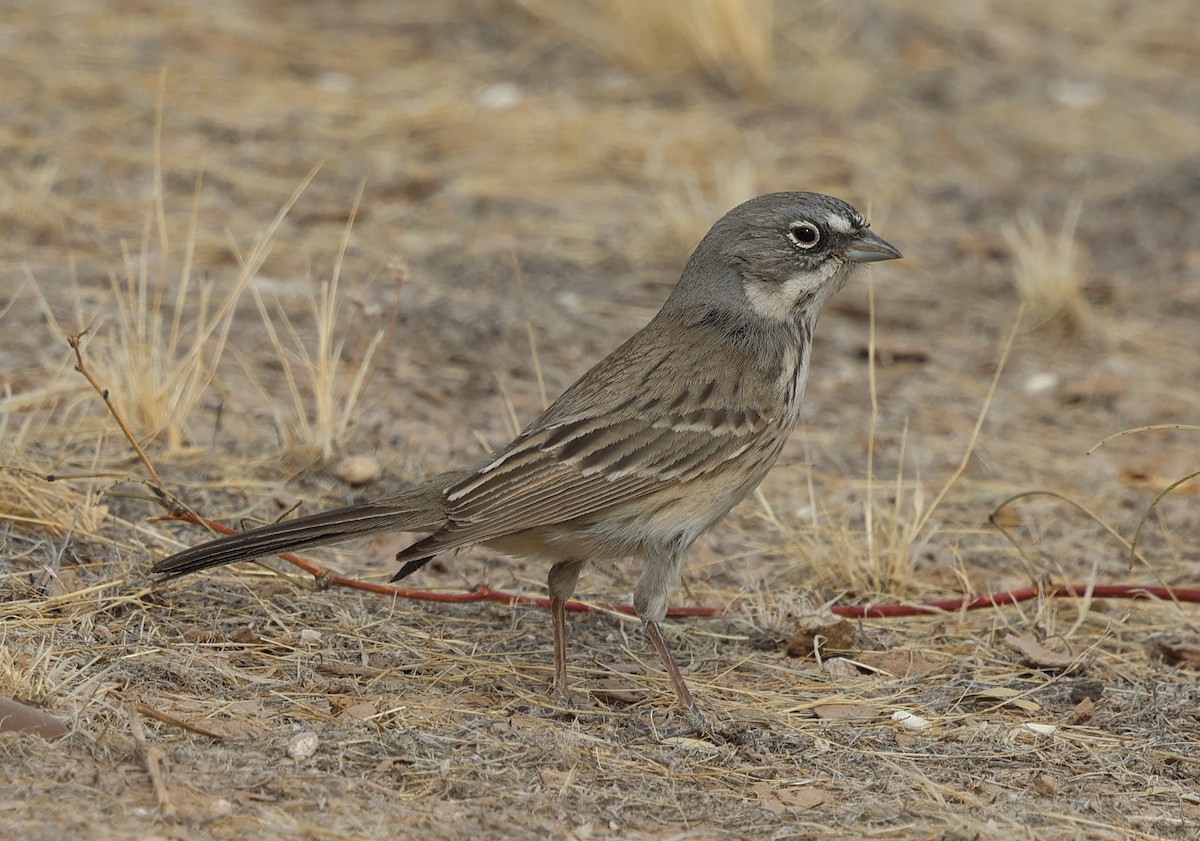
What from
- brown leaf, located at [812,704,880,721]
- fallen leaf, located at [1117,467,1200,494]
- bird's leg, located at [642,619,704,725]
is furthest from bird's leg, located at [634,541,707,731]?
fallen leaf, located at [1117,467,1200,494]

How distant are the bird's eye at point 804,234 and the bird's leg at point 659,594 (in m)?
1.27

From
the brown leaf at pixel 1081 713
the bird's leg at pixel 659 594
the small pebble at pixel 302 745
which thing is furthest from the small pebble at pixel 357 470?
the brown leaf at pixel 1081 713

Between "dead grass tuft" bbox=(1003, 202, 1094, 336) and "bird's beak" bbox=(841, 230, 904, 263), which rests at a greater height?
"bird's beak" bbox=(841, 230, 904, 263)

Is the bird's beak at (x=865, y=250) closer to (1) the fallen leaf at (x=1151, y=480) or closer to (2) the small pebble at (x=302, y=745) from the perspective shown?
(1) the fallen leaf at (x=1151, y=480)

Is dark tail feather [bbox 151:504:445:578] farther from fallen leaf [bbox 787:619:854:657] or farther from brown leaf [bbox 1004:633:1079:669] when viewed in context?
brown leaf [bbox 1004:633:1079:669]

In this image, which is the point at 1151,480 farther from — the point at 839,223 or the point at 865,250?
the point at 839,223

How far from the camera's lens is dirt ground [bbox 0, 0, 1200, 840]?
457 centimetres

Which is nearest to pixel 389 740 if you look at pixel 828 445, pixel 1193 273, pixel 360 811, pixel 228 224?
pixel 360 811

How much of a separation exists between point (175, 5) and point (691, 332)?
8288mm

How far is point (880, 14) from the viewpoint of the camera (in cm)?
1405

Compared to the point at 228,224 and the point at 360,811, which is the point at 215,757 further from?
the point at 228,224

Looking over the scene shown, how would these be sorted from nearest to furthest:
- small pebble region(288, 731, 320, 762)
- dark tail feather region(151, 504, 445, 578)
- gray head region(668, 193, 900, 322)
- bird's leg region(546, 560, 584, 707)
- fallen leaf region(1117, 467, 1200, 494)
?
small pebble region(288, 731, 320, 762), dark tail feather region(151, 504, 445, 578), bird's leg region(546, 560, 584, 707), gray head region(668, 193, 900, 322), fallen leaf region(1117, 467, 1200, 494)

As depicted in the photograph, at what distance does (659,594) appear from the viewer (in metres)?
5.36

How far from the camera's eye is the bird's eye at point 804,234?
5.93 metres
